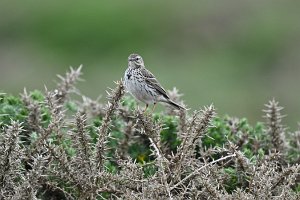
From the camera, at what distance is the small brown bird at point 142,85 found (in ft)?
25.9

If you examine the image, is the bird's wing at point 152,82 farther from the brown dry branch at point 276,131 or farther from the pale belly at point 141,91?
the brown dry branch at point 276,131

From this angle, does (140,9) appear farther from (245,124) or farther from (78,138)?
(78,138)

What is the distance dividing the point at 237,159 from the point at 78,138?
1.00 m

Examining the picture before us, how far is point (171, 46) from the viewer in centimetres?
1897

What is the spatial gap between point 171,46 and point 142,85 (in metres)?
11.0

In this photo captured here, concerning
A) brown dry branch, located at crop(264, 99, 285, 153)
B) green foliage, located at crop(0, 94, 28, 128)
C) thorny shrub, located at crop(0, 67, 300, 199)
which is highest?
brown dry branch, located at crop(264, 99, 285, 153)

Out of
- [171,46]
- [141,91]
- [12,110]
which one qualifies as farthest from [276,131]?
[171,46]

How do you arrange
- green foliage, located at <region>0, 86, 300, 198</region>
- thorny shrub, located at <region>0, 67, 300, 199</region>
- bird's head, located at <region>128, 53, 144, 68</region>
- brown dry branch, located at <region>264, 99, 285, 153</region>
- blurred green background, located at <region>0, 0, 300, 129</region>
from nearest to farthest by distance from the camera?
thorny shrub, located at <region>0, 67, 300, 199</region>, green foliage, located at <region>0, 86, 300, 198</region>, brown dry branch, located at <region>264, 99, 285, 153</region>, bird's head, located at <region>128, 53, 144, 68</region>, blurred green background, located at <region>0, 0, 300, 129</region>

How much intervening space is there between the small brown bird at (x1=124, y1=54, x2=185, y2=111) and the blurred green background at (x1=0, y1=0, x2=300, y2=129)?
6.86 metres

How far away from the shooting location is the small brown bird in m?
7.88

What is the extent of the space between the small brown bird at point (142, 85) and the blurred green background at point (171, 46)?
22.5ft

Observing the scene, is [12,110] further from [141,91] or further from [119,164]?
[141,91]

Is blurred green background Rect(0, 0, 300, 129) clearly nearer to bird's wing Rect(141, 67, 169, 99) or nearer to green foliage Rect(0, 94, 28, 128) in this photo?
bird's wing Rect(141, 67, 169, 99)

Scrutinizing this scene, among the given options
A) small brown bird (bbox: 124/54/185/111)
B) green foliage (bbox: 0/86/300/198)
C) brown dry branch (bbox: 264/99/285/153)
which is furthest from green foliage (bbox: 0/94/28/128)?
brown dry branch (bbox: 264/99/285/153)
